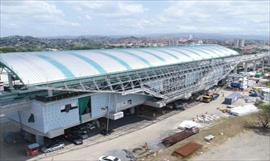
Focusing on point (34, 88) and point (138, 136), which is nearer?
point (34, 88)

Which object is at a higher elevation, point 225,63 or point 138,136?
point 225,63

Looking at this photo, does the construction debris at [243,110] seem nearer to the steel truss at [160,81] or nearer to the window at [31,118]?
the steel truss at [160,81]

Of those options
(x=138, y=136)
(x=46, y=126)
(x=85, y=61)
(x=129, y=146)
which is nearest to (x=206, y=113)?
(x=138, y=136)

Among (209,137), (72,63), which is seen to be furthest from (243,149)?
(72,63)

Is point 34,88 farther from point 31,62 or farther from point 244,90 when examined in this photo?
point 244,90

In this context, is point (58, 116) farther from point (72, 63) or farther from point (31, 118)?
point (72, 63)
